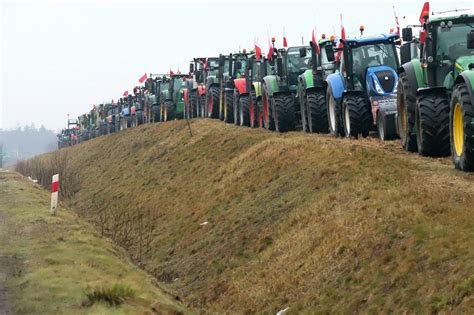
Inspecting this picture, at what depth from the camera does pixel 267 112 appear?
29.1 metres

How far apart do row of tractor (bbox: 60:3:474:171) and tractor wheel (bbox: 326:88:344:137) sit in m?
0.03

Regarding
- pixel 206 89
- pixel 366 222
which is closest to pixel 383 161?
pixel 366 222

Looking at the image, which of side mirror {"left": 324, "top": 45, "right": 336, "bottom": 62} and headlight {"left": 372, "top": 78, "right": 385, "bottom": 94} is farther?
side mirror {"left": 324, "top": 45, "right": 336, "bottom": 62}

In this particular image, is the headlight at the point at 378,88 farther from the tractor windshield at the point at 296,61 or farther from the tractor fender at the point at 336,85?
the tractor windshield at the point at 296,61

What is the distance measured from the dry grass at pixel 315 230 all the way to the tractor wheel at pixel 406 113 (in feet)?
1.30

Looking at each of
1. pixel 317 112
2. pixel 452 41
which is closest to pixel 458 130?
pixel 452 41

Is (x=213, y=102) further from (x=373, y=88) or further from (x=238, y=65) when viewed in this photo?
(x=373, y=88)

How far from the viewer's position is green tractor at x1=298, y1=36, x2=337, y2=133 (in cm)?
2408

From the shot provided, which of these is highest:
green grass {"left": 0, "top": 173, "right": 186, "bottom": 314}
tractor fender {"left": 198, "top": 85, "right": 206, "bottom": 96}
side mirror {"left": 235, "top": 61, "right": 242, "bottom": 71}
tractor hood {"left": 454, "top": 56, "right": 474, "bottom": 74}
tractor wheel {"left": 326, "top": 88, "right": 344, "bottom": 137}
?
side mirror {"left": 235, "top": 61, "right": 242, "bottom": 71}

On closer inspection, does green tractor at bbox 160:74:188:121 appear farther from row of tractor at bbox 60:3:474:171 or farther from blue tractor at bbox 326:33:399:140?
blue tractor at bbox 326:33:399:140

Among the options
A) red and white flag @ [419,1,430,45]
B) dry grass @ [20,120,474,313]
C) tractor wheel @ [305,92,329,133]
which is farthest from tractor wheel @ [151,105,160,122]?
red and white flag @ [419,1,430,45]

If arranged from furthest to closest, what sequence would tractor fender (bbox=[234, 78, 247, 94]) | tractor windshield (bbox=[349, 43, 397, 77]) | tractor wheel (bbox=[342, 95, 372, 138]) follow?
tractor fender (bbox=[234, 78, 247, 94]) → tractor windshield (bbox=[349, 43, 397, 77]) → tractor wheel (bbox=[342, 95, 372, 138])

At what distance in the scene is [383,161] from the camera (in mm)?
16438

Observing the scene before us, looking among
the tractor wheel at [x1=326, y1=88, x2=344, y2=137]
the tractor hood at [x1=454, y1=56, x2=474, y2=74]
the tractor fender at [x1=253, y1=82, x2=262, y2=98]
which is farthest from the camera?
the tractor fender at [x1=253, y1=82, x2=262, y2=98]
